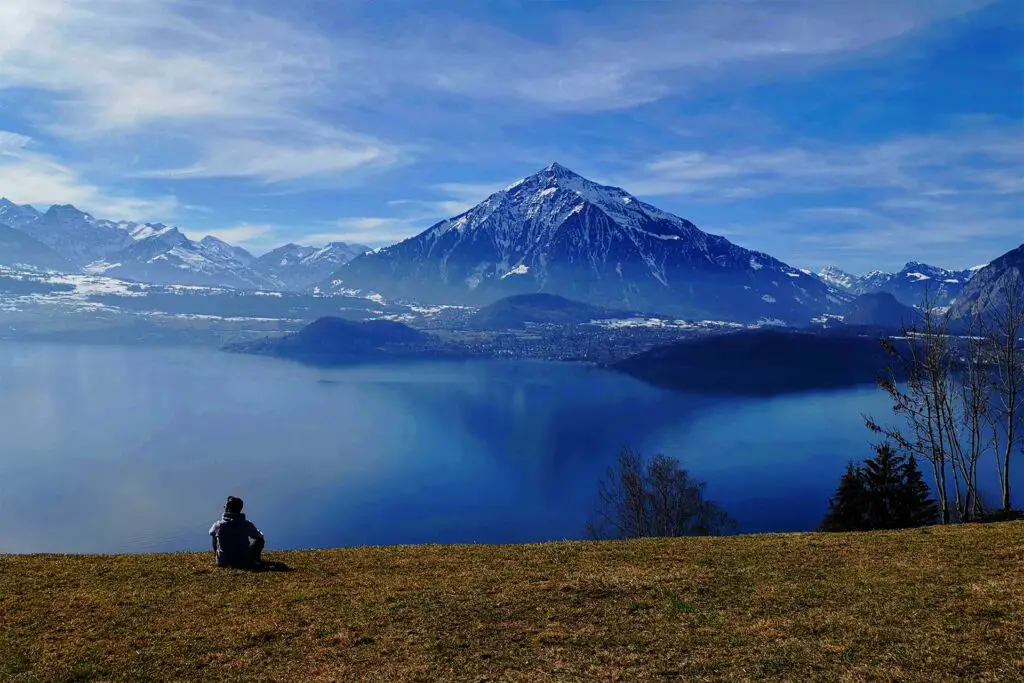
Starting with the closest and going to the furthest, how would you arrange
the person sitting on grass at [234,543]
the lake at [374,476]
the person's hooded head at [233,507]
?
the person's hooded head at [233,507]
the person sitting on grass at [234,543]
the lake at [374,476]

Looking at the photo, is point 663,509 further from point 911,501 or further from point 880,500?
point 911,501

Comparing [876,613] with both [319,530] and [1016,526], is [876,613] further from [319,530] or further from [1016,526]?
[319,530]

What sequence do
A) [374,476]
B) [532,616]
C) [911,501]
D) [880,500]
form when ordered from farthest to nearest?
[374,476], [911,501], [880,500], [532,616]

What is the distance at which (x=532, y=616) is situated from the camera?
628 inches

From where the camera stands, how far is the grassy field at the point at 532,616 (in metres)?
13.2

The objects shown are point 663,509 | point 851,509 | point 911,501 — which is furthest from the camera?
point 663,509

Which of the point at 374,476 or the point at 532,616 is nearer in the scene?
the point at 532,616

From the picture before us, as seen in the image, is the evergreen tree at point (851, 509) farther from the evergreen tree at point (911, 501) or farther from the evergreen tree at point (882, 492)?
the evergreen tree at point (911, 501)

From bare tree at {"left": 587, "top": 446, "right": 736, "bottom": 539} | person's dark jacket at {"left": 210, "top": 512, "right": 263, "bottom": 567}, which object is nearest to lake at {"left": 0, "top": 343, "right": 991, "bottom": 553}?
bare tree at {"left": 587, "top": 446, "right": 736, "bottom": 539}

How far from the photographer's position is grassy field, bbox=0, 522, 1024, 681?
13172 millimetres

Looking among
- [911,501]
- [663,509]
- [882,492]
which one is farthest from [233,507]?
[663,509]

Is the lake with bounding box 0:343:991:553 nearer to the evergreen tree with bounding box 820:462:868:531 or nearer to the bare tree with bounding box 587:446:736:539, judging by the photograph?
the bare tree with bounding box 587:446:736:539

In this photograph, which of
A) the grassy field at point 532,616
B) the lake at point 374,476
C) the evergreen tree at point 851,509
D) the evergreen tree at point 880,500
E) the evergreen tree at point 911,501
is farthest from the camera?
the lake at point 374,476

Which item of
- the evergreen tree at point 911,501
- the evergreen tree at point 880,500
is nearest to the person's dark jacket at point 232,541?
the evergreen tree at point 880,500
